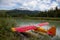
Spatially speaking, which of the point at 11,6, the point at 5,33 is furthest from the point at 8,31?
the point at 11,6

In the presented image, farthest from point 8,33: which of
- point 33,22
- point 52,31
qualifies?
point 52,31

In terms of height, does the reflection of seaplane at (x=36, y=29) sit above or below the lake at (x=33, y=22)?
below

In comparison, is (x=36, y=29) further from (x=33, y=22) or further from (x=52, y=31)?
(x=52, y=31)

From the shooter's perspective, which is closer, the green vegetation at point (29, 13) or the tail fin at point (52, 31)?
the tail fin at point (52, 31)

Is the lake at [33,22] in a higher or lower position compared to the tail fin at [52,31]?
higher

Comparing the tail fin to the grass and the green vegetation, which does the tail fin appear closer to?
the grass

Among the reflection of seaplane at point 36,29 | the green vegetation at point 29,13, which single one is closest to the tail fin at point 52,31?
the reflection of seaplane at point 36,29

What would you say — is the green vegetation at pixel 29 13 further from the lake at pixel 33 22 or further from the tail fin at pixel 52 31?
the tail fin at pixel 52 31

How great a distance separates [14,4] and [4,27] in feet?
1.14

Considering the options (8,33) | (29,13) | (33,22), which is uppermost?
(29,13)

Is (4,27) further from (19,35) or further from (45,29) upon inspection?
(45,29)

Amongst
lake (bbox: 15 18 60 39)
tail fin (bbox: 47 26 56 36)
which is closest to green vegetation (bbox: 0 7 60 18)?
lake (bbox: 15 18 60 39)

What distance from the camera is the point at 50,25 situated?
2.26m

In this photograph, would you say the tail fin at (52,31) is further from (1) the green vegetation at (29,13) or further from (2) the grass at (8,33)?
(1) the green vegetation at (29,13)
